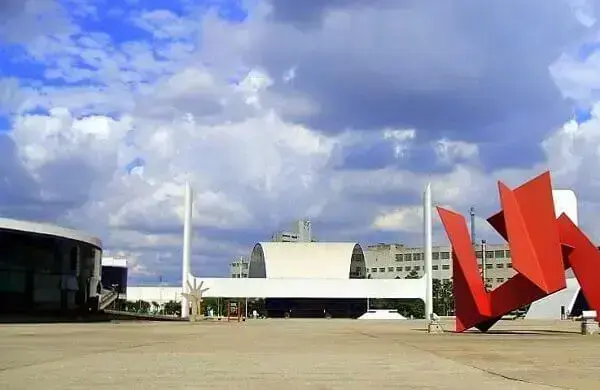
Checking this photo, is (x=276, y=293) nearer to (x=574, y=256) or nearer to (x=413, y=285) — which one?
(x=413, y=285)

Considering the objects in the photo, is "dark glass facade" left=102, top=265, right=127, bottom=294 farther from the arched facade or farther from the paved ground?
the paved ground

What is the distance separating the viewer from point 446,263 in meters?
170

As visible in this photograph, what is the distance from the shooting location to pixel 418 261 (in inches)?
6964

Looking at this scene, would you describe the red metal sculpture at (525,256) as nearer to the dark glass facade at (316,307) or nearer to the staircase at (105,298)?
the staircase at (105,298)

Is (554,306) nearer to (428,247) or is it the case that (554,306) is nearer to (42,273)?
(428,247)

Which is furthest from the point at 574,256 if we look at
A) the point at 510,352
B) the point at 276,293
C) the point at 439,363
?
the point at 276,293

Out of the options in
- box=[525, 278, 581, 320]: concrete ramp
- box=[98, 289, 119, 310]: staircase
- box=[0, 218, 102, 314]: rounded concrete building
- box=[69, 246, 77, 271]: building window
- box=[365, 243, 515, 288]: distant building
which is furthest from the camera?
box=[365, 243, 515, 288]: distant building

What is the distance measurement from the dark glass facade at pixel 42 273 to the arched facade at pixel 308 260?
221ft

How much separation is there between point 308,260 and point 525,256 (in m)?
94.1

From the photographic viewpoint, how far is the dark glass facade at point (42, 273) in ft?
155

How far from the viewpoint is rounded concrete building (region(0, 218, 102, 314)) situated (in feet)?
155

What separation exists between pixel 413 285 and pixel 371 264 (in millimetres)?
76855

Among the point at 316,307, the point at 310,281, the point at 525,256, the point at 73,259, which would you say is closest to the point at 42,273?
the point at 73,259

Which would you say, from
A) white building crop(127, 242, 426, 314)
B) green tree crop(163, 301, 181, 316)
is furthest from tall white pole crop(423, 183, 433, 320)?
green tree crop(163, 301, 181, 316)
